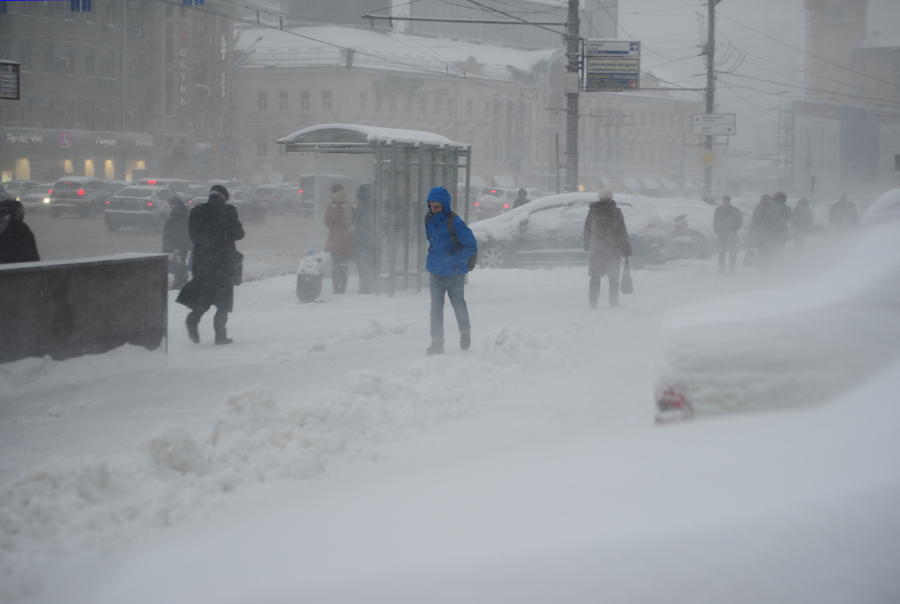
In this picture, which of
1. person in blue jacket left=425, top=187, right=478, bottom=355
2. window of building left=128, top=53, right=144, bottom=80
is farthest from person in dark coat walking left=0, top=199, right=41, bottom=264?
window of building left=128, top=53, right=144, bottom=80

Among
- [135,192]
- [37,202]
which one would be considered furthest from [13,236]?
[37,202]

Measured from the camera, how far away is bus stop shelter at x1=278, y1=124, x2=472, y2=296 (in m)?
12.2

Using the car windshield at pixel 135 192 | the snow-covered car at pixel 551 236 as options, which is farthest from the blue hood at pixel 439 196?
the car windshield at pixel 135 192

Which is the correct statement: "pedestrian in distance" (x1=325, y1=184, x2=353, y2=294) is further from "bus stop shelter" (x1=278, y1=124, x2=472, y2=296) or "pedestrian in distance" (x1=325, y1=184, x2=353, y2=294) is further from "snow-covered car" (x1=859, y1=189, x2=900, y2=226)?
"snow-covered car" (x1=859, y1=189, x2=900, y2=226)

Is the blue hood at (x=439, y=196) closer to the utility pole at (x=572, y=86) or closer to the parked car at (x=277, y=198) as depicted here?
the utility pole at (x=572, y=86)

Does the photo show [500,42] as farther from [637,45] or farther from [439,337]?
[439,337]

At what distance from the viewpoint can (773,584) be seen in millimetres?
2158

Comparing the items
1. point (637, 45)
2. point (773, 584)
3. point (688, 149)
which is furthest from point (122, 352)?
point (688, 149)

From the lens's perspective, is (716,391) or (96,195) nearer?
(716,391)

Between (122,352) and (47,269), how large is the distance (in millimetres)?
1057

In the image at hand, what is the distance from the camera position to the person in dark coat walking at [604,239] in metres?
11.2

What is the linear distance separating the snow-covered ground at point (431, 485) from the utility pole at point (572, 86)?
10562mm

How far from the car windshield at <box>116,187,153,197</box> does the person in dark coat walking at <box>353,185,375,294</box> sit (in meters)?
17.0

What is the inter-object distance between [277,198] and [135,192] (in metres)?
16.6
